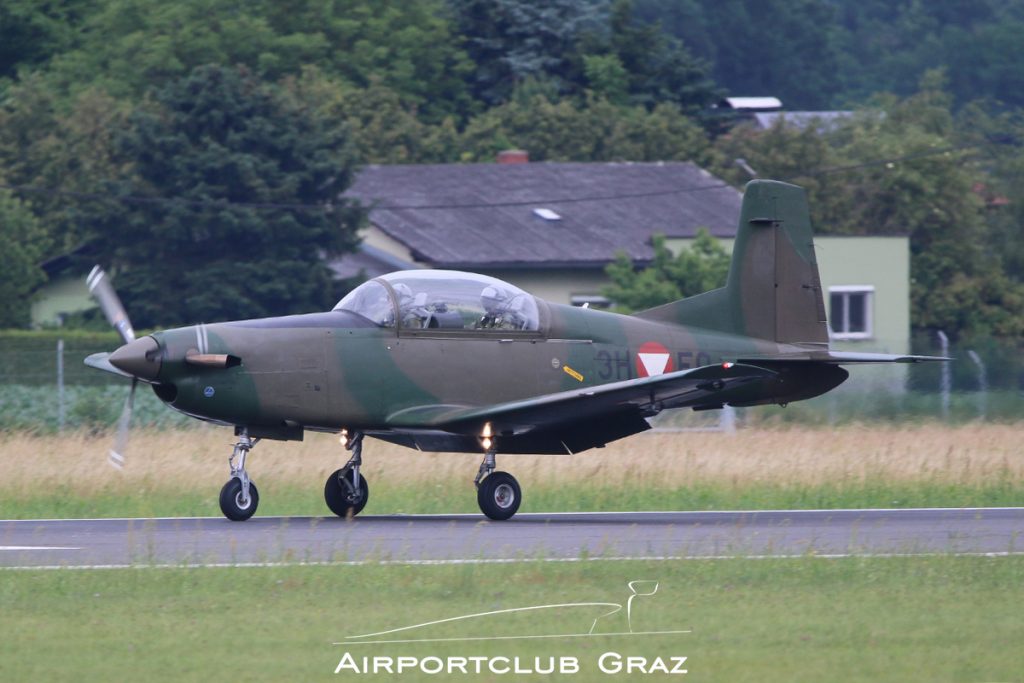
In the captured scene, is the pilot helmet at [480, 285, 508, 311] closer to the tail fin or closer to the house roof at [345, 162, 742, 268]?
the tail fin

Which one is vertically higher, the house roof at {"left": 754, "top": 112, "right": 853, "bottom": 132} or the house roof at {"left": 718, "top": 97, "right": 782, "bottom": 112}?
the house roof at {"left": 718, "top": 97, "right": 782, "bottom": 112}

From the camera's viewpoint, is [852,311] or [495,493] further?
[852,311]

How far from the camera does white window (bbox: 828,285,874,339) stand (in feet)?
134

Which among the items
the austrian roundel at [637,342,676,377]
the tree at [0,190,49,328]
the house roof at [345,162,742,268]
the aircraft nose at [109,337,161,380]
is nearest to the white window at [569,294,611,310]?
the house roof at [345,162,742,268]

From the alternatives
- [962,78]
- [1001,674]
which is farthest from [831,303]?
[962,78]

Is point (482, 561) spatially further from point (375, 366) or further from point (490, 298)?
point (490, 298)

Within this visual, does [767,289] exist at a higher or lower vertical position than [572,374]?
higher

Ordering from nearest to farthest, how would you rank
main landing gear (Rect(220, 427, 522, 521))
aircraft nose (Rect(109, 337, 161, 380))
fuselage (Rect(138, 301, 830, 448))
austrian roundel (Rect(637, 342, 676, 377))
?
aircraft nose (Rect(109, 337, 161, 380)) → fuselage (Rect(138, 301, 830, 448)) → main landing gear (Rect(220, 427, 522, 521)) → austrian roundel (Rect(637, 342, 676, 377))

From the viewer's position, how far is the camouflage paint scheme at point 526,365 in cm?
1335

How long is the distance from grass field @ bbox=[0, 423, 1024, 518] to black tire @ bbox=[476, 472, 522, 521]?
1400 millimetres

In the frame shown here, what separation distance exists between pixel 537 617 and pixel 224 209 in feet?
96.2

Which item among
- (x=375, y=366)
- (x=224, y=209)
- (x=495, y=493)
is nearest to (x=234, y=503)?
(x=375, y=366)

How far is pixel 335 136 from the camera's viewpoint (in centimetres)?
4006

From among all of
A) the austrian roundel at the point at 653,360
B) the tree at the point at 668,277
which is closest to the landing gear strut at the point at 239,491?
the austrian roundel at the point at 653,360
